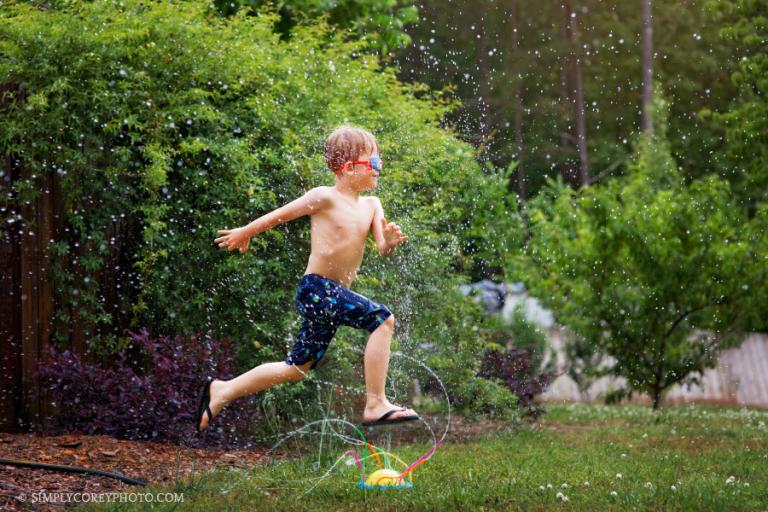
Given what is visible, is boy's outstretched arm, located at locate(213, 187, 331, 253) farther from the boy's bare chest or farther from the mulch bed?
the mulch bed

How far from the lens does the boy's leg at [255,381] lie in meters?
4.34

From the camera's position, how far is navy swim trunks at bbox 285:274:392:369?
4.19m

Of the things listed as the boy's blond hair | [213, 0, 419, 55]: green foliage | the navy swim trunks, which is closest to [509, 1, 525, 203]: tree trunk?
[213, 0, 419, 55]: green foliage

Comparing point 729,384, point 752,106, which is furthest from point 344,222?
point 729,384

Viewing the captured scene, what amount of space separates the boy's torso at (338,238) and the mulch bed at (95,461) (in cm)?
136

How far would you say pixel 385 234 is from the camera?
4.33m

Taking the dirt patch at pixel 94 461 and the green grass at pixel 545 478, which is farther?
the dirt patch at pixel 94 461

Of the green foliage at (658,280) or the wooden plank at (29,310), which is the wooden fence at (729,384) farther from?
the wooden plank at (29,310)

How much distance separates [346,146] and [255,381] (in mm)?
1173

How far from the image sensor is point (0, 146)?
6.28 metres

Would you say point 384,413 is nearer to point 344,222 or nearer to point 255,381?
point 255,381

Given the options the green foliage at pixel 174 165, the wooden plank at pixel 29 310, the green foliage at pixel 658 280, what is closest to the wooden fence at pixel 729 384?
the green foliage at pixel 658 280

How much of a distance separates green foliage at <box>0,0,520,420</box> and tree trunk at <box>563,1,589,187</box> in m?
8.65

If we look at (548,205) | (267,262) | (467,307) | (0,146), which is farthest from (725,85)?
(0,146)
